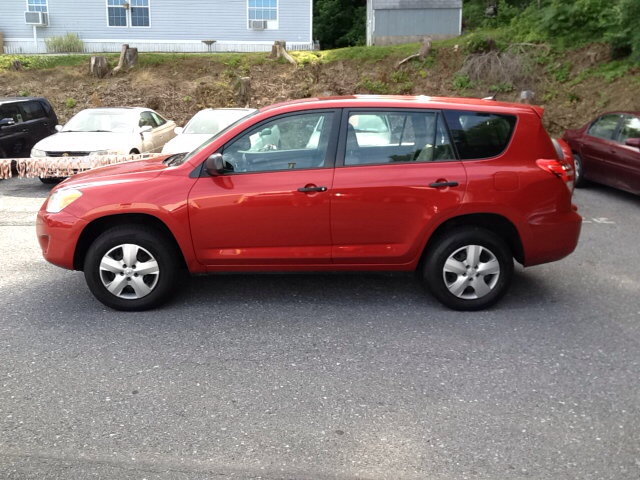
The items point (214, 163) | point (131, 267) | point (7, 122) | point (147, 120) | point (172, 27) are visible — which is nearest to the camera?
point (214, 163)

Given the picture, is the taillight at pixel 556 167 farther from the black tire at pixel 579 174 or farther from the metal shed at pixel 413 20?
the metal shed at pixel 413 20

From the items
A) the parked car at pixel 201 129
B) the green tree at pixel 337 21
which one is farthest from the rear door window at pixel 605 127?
the green tree at pixel 337 21

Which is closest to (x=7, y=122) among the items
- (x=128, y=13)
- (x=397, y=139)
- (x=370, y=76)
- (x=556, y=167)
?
(x=397, y=139)

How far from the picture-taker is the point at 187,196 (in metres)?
5.34

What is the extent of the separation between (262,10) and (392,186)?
23.8 m

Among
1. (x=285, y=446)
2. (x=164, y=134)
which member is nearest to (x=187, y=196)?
(x=285, y=446)

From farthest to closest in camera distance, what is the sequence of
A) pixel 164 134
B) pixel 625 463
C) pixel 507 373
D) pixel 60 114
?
1. pixel 60 114
2. pixel 164 134
3. pixel 507 373
4. pixel 625 463

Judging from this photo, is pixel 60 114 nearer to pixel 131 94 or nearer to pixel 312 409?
pixel 131 94

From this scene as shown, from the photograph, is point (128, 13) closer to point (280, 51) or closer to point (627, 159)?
point (280, 51)

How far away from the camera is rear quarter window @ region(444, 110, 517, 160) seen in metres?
5.48

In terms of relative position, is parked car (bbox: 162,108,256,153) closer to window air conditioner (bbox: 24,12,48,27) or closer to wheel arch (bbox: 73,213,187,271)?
wheel arch (bbox: 73,213,187,271)

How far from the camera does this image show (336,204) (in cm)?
534

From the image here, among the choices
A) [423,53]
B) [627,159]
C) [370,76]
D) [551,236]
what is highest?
[423,53]

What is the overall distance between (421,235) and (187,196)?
74.6 inches
